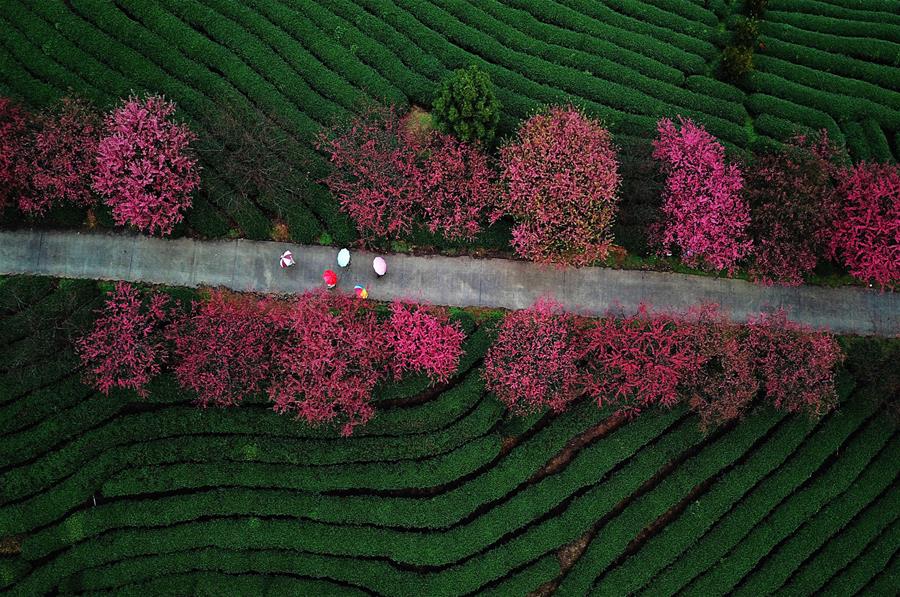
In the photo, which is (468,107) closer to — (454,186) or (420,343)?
(454,186)

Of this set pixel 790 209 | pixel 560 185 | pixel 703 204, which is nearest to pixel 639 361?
pixel 703 204

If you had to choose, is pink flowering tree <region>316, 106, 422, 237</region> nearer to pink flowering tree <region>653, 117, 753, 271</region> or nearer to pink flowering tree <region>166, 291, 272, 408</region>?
pink flowering tree <region>166, 291, 272, 408</region>

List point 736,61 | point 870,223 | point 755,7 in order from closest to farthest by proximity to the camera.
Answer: point 870,223, point 736,61, point 755,7

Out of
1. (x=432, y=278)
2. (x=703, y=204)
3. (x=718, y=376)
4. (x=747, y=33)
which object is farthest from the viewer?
(x=747, y=33)

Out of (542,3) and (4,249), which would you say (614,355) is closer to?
Result: (542,3)

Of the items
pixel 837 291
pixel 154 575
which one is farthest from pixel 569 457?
pixel 154 575

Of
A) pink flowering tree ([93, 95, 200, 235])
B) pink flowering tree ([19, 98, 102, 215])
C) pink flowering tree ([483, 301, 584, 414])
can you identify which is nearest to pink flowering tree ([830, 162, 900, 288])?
pink flowering tree ([483, 301, 584, 414])

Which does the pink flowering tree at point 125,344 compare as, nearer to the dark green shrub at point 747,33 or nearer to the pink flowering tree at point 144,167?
the pink flowering tree at point 144,167
